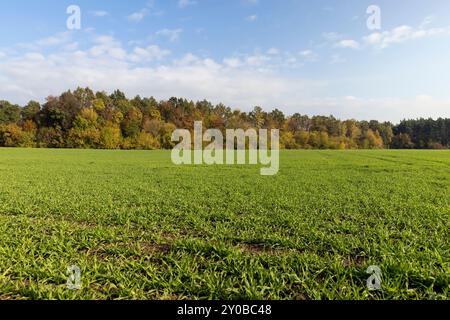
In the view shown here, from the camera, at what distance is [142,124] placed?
85.1 meters

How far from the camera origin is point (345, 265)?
5094 millimetres

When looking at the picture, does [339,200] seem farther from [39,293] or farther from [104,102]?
[104,102]

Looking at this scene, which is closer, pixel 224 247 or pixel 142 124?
pixel 224 247

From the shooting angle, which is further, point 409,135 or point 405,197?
point 409,135

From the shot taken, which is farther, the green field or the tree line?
the tree line

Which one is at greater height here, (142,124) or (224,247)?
(142,124)

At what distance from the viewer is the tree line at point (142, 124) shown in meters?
76.5

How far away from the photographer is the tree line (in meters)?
76.5

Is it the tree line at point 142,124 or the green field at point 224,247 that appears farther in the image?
the tree line at point 142,124

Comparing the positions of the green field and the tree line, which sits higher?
the tree line
